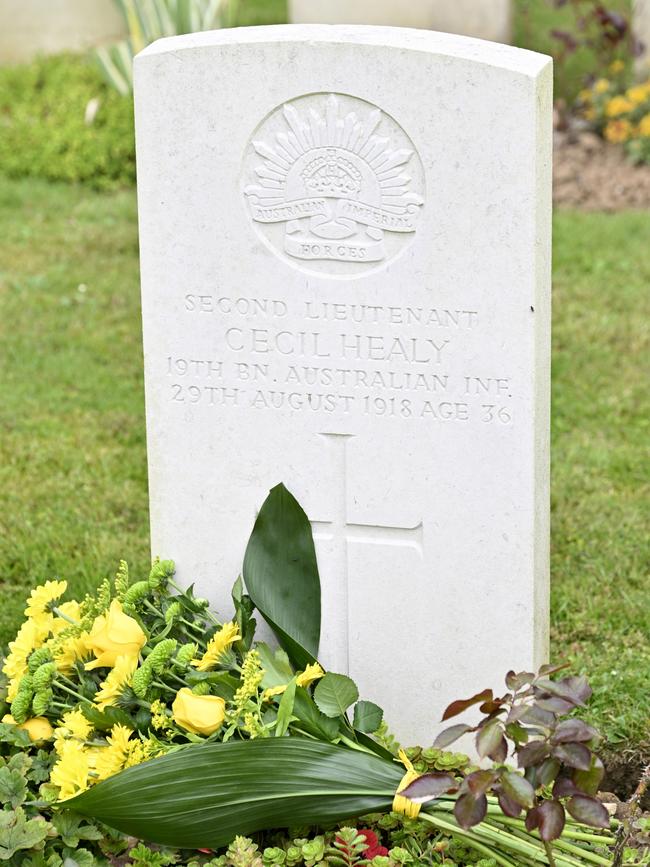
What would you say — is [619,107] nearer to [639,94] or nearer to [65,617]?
[639,94]

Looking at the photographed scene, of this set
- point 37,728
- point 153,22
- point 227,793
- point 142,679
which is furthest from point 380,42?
point 153,22

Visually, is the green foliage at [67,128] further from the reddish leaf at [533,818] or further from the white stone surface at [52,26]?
the reddish leaf at [533,818]

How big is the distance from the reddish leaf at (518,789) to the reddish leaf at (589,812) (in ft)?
0.32

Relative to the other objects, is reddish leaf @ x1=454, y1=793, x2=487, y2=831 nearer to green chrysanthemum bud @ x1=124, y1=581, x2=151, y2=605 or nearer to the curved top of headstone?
green chrysanthemum bud @ x1=124, y1=581, x2=151, y2=605

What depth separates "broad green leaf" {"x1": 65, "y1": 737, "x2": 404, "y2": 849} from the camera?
2404mm

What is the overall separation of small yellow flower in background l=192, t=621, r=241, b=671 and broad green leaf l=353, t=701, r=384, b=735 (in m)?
0.30

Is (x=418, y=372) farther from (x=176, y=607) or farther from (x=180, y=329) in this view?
(x=176, y=607)

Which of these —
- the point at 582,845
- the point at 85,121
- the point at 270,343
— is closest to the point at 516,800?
the point at 582,845

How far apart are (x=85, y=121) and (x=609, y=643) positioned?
5486 mm

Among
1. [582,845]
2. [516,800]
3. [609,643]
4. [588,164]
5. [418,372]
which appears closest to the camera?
[516,800]

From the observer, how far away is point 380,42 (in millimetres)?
2523

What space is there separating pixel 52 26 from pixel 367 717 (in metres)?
7.54

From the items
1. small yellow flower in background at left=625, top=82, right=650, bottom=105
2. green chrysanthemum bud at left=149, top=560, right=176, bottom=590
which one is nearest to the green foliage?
small yellow flower in background at left=625, top=82, right=650, bottom=105

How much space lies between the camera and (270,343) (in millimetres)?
2768
